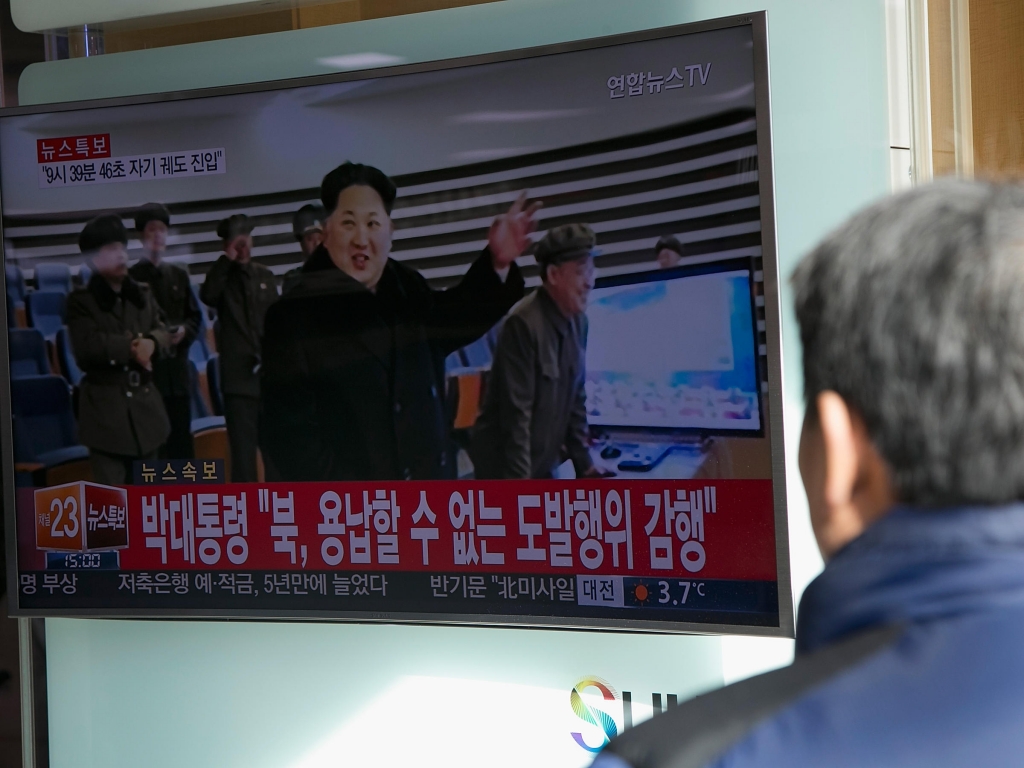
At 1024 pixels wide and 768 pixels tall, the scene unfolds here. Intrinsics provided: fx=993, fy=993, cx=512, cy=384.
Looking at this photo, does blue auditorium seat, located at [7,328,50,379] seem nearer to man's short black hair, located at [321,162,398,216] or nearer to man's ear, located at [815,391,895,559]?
man's short black hair, located at [321,162,398,216]

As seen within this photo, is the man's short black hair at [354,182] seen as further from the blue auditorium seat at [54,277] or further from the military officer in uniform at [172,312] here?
the blue auditorium seat at [54,277]

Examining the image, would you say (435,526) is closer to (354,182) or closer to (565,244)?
(565,244)

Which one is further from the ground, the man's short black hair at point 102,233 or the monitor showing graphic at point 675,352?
the man's short black hair at point 102,233

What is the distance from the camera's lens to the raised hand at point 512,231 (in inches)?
92.2

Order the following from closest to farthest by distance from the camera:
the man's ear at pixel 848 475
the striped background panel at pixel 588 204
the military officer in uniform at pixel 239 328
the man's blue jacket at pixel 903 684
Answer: the man's blue jacket at pixel 903 684 → the man's ear at pixel 848 475 → the striped background panel at pixel 588 204 → the military officer in uniform at pixel 239 328

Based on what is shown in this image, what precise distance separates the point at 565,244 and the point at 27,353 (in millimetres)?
1521

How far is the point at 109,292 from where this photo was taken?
2643mm

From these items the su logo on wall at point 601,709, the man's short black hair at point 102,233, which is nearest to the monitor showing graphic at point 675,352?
the su logo on wall at point 601,709

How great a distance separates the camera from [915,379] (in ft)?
2.31

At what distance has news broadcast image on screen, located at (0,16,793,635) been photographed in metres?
2.22

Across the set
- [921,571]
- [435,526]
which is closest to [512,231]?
[435,526]

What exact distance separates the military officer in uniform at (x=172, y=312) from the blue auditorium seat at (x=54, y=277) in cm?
19

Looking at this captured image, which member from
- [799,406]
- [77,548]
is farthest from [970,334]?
[77,548]

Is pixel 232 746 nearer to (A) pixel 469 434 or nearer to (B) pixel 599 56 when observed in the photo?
(A) pixel 469 434
